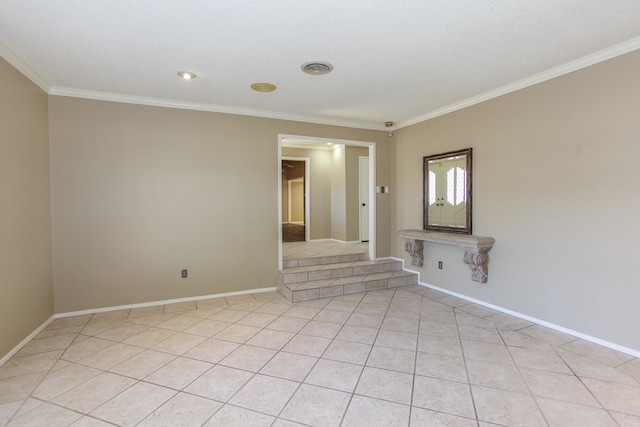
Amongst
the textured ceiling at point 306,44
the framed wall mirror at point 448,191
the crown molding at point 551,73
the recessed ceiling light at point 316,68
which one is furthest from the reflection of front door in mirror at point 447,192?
the recessed ceiling light at point 316,68

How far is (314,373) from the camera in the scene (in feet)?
7.77

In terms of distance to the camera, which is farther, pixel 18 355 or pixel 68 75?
pixel 68 75

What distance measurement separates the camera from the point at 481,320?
3.40 m

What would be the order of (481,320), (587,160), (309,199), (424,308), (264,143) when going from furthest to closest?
(309,199) < (264,143) < (424,308) < (481,320) < (587,160)

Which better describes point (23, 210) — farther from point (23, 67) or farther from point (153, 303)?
point (153, 303)

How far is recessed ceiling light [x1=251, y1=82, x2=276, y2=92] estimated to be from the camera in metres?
3.37

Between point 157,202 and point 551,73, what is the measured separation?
442 centimetres

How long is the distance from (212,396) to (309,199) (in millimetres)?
5369

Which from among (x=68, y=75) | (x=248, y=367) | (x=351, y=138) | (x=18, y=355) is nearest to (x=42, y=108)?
(x=68, y=75)

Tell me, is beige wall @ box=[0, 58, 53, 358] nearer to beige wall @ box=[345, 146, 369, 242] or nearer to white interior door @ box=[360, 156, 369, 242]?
beige wall @ box=[345, 146, 369, 242]

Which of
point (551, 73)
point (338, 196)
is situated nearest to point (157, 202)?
point (338, 196)

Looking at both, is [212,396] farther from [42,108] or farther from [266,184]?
[42,108]

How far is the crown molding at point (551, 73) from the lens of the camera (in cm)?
258

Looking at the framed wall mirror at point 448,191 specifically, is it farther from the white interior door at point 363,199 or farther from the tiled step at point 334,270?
the white interior door at point 363,199
